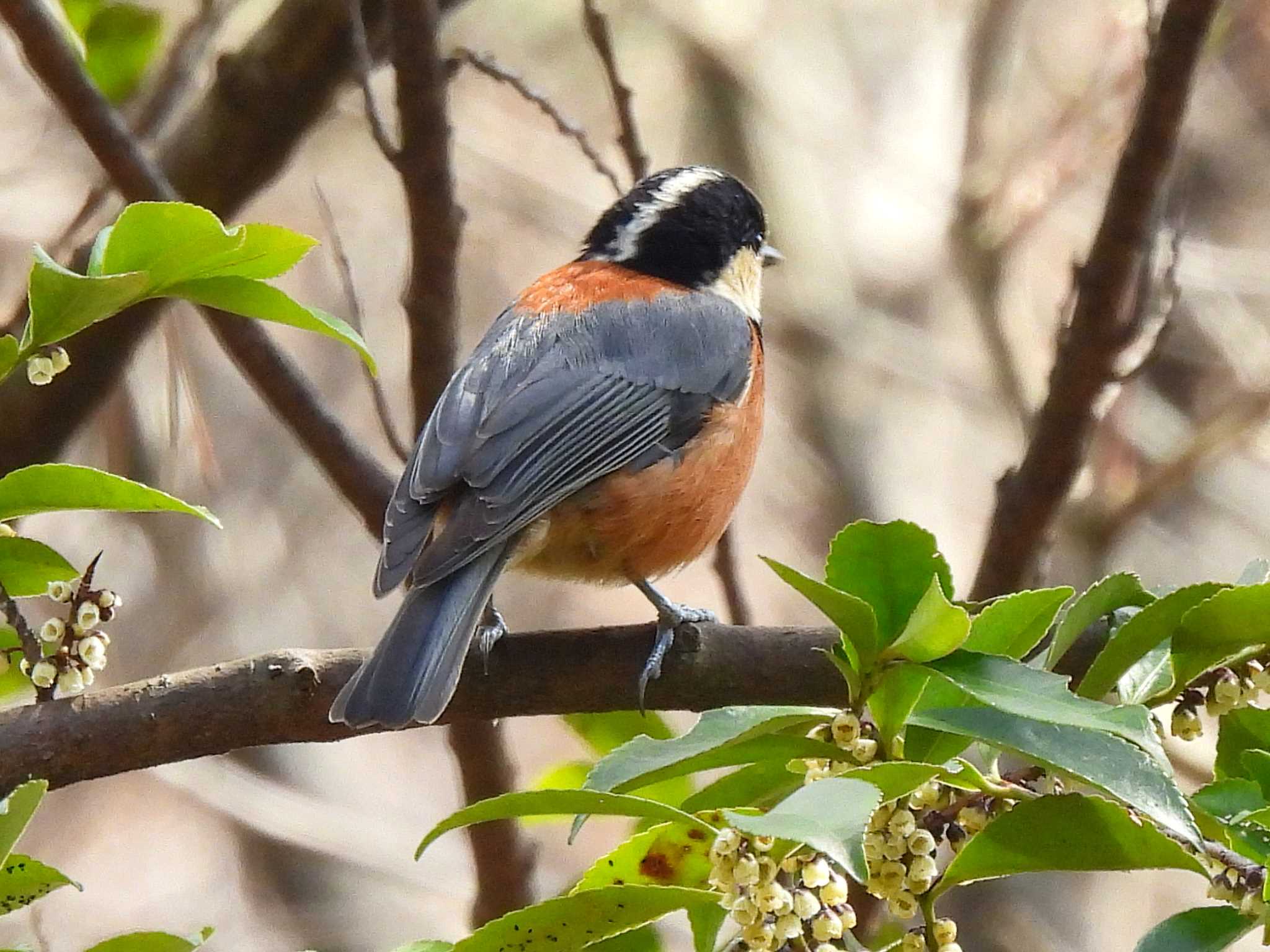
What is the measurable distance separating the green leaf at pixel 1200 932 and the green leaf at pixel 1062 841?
0.06 meters

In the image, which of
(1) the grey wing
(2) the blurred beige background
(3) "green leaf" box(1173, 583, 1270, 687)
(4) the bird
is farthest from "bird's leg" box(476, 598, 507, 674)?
(2) the blurred beige background

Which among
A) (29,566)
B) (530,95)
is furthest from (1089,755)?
(530,95)

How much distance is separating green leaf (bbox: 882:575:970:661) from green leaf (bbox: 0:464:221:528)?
760mm

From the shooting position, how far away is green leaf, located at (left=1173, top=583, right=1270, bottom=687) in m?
1.36

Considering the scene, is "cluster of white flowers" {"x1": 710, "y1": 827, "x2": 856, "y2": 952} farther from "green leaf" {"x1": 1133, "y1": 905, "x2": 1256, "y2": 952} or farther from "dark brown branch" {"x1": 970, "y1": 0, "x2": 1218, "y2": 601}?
"dark brown branch" {"x1": 970, "y1": 0, "x2": 1218, "y2": 601}

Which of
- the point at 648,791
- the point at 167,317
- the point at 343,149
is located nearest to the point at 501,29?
the point at 343,149

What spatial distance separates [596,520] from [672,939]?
280 centimetres

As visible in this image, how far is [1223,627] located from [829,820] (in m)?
0.49

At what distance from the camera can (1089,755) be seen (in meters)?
1.27

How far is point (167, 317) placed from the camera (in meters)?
3.66

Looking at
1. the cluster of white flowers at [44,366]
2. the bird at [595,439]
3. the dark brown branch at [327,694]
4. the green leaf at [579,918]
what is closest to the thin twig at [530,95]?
the bird at [595,439]

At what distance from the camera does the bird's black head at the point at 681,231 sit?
3891mm

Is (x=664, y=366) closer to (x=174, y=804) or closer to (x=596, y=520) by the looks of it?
(x=596, y=520)

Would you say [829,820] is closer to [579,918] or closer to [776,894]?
[776,894]
